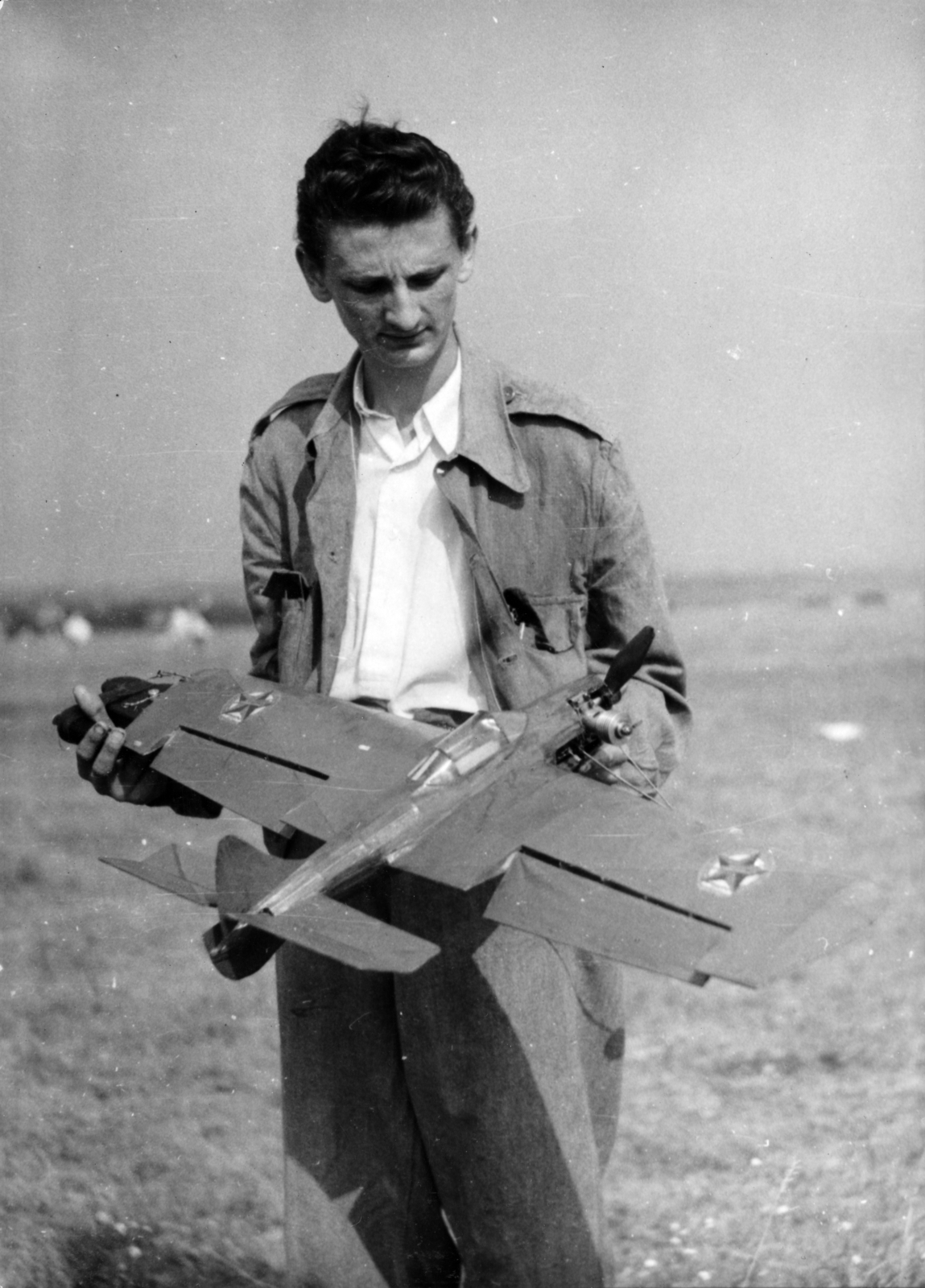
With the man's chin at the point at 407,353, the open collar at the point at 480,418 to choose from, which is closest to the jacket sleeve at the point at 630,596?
the open collar at the point at 480,418

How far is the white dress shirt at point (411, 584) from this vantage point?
317 cm

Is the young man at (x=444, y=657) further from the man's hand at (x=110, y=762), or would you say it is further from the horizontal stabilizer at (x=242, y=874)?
the horizontal stabilizer at (x=242, y=874)

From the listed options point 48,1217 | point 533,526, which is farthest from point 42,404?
point 48,1217

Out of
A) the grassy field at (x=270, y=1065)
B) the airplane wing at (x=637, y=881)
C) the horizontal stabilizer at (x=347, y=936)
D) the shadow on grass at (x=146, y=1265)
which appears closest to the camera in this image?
the airplane wing at (x=637, y=881)

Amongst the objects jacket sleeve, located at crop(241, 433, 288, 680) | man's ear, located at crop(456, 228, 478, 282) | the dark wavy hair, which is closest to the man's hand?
jacket sleeve, located at crop(241, 433, 288, 680)

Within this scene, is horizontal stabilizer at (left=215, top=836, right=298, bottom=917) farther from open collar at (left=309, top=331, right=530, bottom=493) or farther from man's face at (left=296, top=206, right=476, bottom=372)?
man's face at (left=296, top=206, right=476, bottom=372)

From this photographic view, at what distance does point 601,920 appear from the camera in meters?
2.62

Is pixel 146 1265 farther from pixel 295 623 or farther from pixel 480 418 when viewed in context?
pixel 480 418

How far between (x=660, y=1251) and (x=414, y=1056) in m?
1.61

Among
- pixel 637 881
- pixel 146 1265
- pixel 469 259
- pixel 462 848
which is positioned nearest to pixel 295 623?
pixel 462 848

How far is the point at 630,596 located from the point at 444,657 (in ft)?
1.40

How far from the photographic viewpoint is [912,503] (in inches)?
283

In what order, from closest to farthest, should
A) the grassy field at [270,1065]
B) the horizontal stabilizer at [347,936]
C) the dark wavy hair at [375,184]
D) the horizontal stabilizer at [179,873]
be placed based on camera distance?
1. the horizontal stabilizer at [347,936]
2. the horizontal stabilizer at [179,873]
3. the dark wavy hair at [375,184]
4. the grassy field at [270,1065]

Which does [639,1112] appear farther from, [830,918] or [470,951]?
[830,918]
